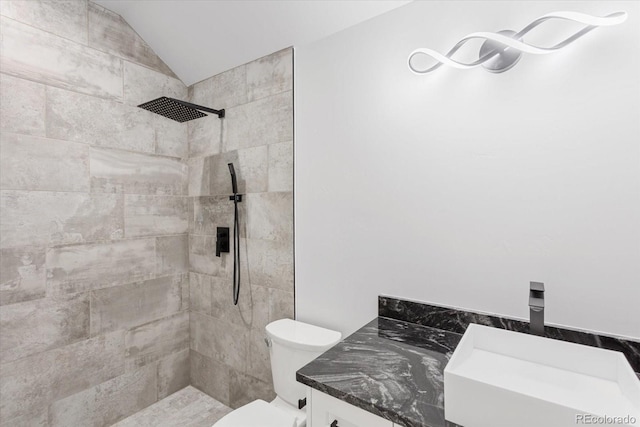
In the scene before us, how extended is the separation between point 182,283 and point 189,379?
0.75 m

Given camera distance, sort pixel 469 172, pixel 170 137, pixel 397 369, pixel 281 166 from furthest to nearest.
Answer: pixel 170 137 < pixel 281 166 < pixel 469 172 < pixel 397 369

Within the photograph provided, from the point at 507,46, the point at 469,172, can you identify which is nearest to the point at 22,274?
the point at 469,172

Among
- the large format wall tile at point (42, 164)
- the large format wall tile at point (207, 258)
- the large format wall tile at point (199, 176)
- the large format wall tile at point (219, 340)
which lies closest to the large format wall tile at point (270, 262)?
the large format wall tile at point (207, 258)

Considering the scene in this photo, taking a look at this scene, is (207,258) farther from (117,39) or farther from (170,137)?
(117,39)

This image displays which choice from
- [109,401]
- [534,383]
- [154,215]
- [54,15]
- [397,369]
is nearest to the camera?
[534,383]

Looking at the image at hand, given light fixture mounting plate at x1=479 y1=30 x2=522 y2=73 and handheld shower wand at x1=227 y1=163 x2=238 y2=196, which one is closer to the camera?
light fixture mounting plate at x1=479 y1=30 x2=522 y2=73

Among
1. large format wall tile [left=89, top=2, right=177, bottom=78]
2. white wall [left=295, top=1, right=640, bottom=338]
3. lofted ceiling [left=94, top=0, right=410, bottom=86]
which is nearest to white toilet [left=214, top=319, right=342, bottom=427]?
white wall [left=295, top=1, right=640, bottom=338]

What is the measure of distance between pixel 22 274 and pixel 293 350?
58.4 inches

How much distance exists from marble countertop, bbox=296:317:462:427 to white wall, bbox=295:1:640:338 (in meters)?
0.23

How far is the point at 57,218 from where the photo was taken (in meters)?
1.83

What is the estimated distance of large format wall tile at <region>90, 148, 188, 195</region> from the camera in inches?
79.0

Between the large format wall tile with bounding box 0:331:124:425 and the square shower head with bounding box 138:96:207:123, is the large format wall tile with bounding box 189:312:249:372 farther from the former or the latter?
the square shower head with bounding box 138:96:207:123

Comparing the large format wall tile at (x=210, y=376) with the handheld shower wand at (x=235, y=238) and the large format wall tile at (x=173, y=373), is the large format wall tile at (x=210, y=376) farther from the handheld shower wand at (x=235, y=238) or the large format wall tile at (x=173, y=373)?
the handheld shower wand at (x=235, y=238)

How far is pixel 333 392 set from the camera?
0.96 m
